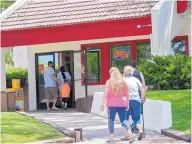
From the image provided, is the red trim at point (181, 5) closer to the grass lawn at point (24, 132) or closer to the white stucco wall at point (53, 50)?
the white stucco wall at point (53, 50)

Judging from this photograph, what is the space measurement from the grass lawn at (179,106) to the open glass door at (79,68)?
571cm

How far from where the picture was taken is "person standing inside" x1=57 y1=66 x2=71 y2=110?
2028cm

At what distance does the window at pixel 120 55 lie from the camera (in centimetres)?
2125

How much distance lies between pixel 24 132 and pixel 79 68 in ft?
34.5

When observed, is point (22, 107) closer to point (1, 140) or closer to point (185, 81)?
point (185, 81)

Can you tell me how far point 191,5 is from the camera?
17.1 meters

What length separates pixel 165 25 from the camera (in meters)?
19.3

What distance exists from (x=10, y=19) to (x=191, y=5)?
8.05 m

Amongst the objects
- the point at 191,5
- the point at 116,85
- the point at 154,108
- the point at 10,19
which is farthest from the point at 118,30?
the point at 116,85

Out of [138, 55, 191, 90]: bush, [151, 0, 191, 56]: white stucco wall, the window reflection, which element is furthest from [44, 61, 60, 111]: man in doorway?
the window reflection

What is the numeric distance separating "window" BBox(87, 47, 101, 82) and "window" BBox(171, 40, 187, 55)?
10.3 ft

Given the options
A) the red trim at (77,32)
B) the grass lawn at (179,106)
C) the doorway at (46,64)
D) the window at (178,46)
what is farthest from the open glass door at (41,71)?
the grass lawn at (179,106)

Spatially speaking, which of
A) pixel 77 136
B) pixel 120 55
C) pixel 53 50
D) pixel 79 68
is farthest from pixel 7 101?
pixel 77 136

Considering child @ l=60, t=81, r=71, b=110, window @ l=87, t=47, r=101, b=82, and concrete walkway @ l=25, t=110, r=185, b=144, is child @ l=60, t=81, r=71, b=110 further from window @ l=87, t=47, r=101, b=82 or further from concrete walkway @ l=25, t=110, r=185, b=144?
concrete walkway @ l=25, t=110, r=185, b=144
